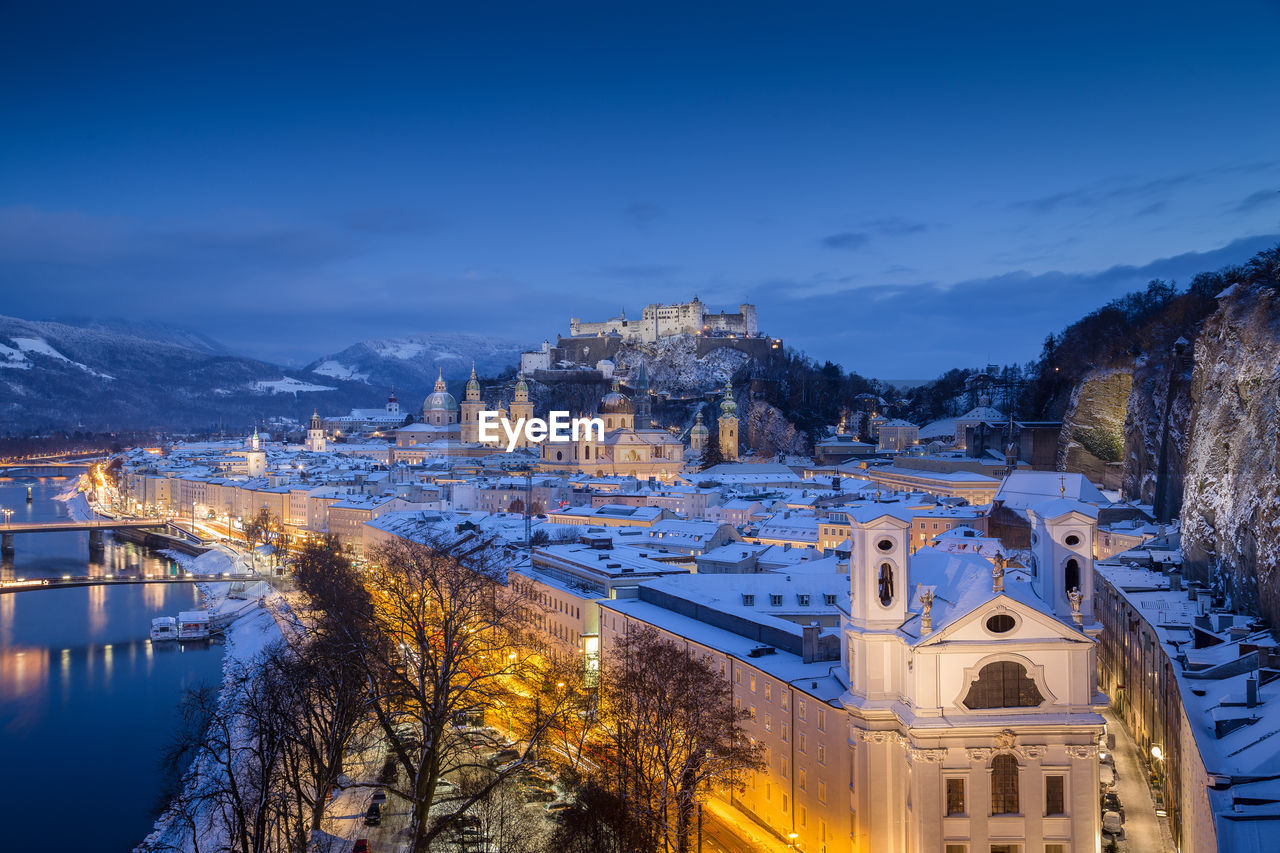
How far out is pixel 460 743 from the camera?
22.6 meters

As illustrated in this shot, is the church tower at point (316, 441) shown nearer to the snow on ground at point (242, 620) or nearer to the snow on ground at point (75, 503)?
the snow on ground at point (75, 503)

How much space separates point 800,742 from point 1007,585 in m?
4.78

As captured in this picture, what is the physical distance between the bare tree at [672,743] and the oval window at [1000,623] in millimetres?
4832

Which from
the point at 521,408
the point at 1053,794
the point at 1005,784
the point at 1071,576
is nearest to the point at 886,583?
the point at 1071,576

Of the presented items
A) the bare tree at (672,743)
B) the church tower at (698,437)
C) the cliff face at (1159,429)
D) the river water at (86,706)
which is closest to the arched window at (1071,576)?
the bare tree at (672,743)

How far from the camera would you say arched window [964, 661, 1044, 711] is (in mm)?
18719

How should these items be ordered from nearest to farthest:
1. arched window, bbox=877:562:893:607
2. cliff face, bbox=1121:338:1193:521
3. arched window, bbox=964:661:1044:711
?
arched window, bbox=964:661:1044:711
arched window, bbox=877:562:893:607
cliff face, bbox=1121:338:1193:521

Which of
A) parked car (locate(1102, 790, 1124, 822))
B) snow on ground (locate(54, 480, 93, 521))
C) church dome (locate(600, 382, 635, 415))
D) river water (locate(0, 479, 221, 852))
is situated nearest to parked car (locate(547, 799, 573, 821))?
river water (locate(0, 479, 221, 852))

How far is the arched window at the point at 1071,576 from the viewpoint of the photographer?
2045 centimetres

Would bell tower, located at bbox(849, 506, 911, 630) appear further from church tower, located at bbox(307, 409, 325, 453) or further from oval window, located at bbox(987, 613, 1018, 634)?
church tower, located at bbox(307, 409, 325, 453)

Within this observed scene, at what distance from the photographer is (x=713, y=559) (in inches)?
1503

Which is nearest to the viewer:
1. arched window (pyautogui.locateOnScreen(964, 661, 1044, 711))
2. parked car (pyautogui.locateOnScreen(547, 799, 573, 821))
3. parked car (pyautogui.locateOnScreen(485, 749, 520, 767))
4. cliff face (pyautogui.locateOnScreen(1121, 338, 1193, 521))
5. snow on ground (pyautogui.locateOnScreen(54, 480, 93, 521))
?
arched window (pyautogui.locateOnScreen(964, 661, 1044, 711))

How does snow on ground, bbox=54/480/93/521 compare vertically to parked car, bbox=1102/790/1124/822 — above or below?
above

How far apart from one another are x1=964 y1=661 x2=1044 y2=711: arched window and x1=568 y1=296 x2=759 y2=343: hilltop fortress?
332ft
